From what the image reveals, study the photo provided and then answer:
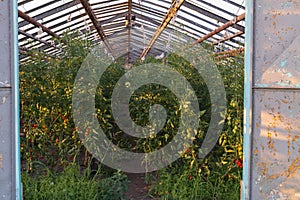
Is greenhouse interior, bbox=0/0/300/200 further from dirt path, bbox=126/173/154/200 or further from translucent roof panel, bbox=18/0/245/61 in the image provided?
translucent roof panel, bbox=18/0/245/61

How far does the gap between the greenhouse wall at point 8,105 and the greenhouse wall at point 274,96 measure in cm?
121

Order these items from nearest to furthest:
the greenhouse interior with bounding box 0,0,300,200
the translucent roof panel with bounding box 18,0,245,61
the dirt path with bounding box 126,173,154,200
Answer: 1. the greenhouse interior with bounding box 0,0,300,200
2. the dirt path with bounding box 126,173,154,200
3. the translucent roof panel with bounding box 18,0,245,61

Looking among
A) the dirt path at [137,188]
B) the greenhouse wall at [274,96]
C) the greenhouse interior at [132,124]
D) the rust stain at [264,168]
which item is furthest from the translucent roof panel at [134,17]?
the rust stain at [264,168]

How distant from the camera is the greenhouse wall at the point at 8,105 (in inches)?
73.3

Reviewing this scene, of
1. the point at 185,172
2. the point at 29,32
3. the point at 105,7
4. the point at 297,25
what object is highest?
the point at 105,7

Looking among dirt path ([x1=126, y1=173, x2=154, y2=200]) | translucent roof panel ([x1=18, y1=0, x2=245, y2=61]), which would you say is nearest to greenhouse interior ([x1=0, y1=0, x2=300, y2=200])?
dirt path ([x1=126, y1=173, x2=154, y2=200])

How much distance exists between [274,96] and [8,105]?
137 centimetres

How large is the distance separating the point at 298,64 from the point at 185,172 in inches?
72.9

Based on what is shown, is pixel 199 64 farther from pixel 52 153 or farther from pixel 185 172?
pixel 52 153

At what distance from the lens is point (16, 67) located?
1877 mm

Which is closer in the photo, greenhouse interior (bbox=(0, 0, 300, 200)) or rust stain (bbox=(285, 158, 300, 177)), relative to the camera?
rust stain (bbox=(285, 158, 300, 177))

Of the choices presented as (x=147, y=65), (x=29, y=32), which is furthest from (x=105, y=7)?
(x=147, y=65)

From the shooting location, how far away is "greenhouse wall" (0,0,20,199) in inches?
73.3

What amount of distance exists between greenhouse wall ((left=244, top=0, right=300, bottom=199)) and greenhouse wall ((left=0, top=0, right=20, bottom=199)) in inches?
47.5
